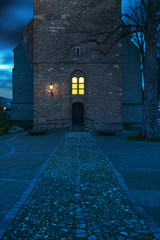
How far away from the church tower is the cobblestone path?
16.7 meters

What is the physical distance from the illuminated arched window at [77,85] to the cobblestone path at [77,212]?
17.5 meters

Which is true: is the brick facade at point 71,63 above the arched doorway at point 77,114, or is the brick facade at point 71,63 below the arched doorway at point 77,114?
above

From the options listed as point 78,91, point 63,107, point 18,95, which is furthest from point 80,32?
point 18,95

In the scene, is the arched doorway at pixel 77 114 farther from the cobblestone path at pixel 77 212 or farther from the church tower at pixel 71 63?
the cobblestone path at pixel 77 212

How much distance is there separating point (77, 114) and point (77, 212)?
64.2 feet

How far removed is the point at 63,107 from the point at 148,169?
54.1 ft

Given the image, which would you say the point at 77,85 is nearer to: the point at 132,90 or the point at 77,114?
the point at 77,114

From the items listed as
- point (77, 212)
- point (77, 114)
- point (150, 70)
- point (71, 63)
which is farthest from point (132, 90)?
point (77, 212)

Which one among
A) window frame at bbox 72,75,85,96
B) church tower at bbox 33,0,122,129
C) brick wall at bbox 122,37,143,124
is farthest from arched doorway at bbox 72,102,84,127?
brick wall at bbox 122,37,143,124

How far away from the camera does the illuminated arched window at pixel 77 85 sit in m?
23.3

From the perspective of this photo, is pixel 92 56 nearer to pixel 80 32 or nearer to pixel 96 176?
pixel 80 32

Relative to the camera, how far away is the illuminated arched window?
23.3 meters

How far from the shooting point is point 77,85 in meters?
23.3

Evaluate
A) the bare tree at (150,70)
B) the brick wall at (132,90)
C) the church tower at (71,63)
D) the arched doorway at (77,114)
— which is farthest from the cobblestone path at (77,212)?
the brick wall at (132,90)
